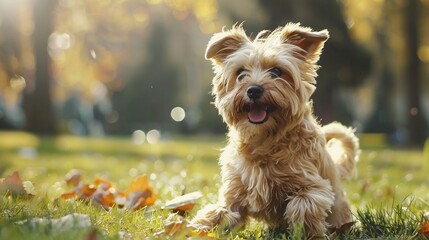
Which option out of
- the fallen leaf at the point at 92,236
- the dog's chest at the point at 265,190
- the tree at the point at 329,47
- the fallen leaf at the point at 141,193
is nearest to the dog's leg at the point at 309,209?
the dog's chest at the point at 265,190

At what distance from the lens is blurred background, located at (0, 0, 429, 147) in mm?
21453

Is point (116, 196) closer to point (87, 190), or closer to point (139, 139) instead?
point (87, 190)

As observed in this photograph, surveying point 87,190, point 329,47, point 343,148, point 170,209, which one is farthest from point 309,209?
point 329,47

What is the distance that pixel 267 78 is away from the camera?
15.9ft

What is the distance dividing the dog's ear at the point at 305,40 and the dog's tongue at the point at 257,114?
58 centimetres

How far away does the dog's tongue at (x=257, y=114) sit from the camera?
4.87 m

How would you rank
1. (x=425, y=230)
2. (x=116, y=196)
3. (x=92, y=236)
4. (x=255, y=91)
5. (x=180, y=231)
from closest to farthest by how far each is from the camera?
(x=92, y=236) < (x=180, y=231) < (x=425, y=230) < (x=255, y=91) < (x=116, y=196)

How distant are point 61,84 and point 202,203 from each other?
51.1 meters

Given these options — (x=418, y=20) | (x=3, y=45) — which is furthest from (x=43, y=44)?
(x=418, y=20)

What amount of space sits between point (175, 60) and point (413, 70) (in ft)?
73.6

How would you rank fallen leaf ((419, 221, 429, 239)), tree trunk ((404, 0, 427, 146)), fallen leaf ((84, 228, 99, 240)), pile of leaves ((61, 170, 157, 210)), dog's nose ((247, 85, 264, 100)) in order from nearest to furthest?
fallen leaf ((84, 228, 99, 240)) → fallen leaf ((419, 221, 429, 239)) → dog's nose ((247, 85, 264, 100)) → pile of leaves ((61, 170, 157, 210)) → tree trunk ((404, 0, 427, 146))

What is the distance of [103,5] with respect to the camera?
3216 centimetres

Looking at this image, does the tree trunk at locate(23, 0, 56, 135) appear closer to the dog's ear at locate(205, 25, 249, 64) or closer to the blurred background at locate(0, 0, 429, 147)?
the blurred background at locate(0, 0, 429, 147)

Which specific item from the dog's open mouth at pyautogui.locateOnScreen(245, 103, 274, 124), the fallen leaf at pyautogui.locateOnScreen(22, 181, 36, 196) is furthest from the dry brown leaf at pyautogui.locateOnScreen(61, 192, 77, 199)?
the dog's open mouth at pyautogui.locateOnScreen(245, 103, 274, 124)
